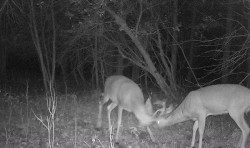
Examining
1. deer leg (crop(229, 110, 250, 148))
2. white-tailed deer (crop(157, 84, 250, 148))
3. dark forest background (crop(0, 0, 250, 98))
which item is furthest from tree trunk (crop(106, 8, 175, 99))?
deer leg (crop(229, 110, 250, 148))

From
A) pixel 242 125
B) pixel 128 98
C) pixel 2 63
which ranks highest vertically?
pixel 128 98

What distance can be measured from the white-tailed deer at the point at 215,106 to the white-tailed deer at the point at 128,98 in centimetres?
37

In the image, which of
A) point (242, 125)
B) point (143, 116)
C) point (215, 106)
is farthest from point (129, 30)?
point (242, 125)

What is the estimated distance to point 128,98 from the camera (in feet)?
33.4

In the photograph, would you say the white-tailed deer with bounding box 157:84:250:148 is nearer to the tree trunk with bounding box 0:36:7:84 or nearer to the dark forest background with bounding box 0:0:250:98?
the dark forest background with bounding box 0:0:250:98

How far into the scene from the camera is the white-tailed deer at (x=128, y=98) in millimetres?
9641

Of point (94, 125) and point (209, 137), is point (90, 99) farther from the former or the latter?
point (209, 137)

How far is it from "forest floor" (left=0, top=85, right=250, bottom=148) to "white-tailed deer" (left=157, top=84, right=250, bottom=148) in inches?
→ 20.1

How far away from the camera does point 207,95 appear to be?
30.9 feet

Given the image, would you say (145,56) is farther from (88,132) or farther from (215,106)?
(215,106)

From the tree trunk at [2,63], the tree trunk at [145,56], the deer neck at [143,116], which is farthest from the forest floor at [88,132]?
the tree trunk at [2,63]

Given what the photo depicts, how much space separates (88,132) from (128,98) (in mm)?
1258

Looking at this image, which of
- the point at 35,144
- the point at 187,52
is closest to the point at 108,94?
the point at 35,144

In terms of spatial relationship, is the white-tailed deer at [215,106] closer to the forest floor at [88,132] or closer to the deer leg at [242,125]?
the deer leg at [242,125]
